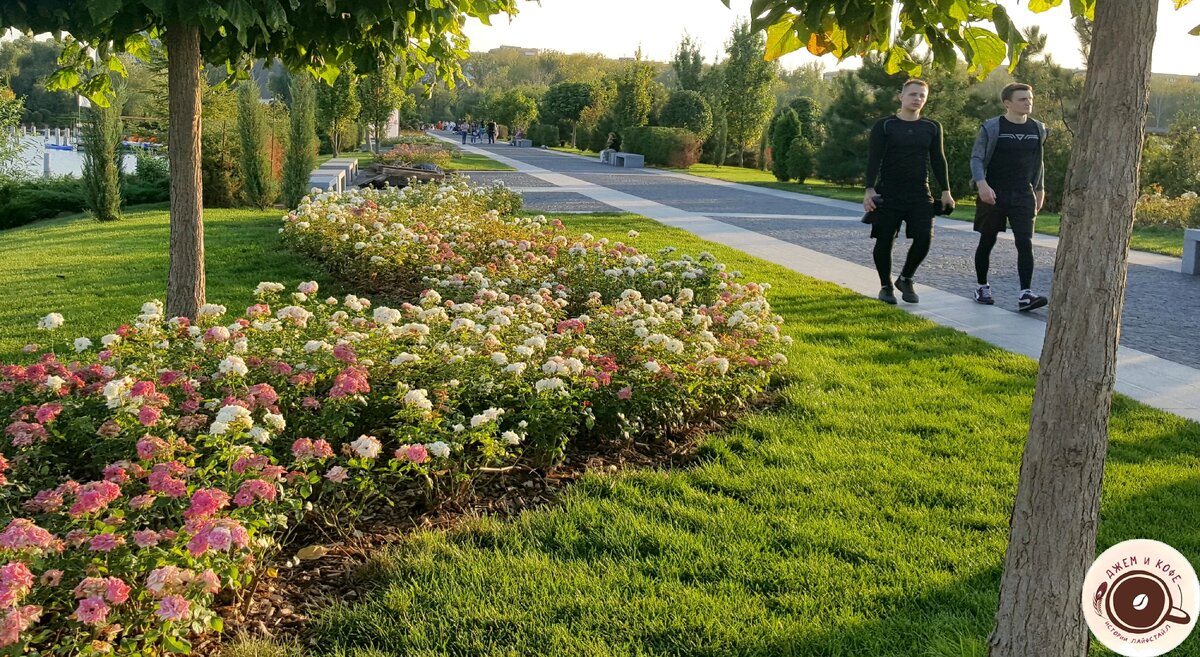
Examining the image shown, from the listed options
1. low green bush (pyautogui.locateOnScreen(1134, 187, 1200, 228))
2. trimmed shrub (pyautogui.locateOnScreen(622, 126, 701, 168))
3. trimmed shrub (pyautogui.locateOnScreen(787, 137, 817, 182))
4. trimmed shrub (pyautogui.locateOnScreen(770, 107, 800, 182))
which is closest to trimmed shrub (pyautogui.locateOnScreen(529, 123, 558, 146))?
trimmed shrub (pyautogui.locateOnScreen(622, 126, 701, 168))

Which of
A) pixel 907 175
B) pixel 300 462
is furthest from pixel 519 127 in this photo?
pixel 300 462

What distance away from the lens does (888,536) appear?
325 cm

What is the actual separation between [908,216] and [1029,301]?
1285mm

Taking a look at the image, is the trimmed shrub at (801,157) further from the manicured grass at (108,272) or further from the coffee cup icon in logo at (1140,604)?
the coffee cup icon in logo at (1140,604)

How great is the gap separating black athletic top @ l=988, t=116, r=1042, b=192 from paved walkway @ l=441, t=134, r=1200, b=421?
3.66 ft

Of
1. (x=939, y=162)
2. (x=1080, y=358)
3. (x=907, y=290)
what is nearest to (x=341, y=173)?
(x=907, y=290)

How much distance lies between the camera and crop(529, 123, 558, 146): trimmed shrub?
6106 cm

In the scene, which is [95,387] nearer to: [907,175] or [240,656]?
[240,656]

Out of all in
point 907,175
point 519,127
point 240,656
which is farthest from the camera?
point 519,127

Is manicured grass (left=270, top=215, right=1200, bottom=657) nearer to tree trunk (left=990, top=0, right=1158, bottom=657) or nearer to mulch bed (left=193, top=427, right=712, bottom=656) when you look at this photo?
mulch bed (left=193, top=427, right=712, bottom=656)

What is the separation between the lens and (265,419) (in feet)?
10.5

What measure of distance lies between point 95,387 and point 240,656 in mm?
1803

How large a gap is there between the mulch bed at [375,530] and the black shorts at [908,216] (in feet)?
12.9

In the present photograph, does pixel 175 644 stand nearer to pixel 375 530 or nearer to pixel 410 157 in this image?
→ pixel 375 530
